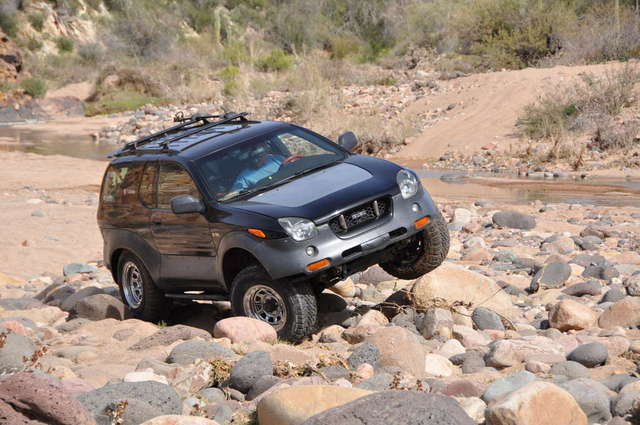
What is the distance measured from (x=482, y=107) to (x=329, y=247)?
2013 centimetres

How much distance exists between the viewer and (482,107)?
87.5ft

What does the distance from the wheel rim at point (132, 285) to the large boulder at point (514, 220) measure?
6245 mm

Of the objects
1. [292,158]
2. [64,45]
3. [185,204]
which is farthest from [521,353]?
[64,45]

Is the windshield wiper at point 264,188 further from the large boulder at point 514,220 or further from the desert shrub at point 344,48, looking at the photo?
the desert shrub at point 344,48

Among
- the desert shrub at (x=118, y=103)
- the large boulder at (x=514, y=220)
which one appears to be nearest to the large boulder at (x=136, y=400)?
the large boulder at (x=514, y=220)

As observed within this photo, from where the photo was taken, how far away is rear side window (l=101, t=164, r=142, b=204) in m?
9.04

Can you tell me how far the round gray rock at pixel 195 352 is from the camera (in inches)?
270

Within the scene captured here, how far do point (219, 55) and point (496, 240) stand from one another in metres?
38.8

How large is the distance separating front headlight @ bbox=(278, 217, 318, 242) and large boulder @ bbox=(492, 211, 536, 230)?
6.92 metres

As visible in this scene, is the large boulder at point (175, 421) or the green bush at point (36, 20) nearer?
the large boulder at point (175, 421)

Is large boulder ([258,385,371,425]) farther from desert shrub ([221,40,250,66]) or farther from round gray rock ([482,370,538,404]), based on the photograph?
desert shrub ([221,40,250,66])

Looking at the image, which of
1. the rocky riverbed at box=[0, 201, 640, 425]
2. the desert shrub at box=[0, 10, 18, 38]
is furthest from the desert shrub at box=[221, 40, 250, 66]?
the rocky riverbed at box=[0, 201, 640, 425]

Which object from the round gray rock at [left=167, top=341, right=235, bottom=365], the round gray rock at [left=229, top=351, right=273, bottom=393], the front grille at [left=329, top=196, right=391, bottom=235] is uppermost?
the front grille at [left=329, top=196, right=391, bottom=235]

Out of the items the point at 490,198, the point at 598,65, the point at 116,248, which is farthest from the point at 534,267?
the point at 598,65
